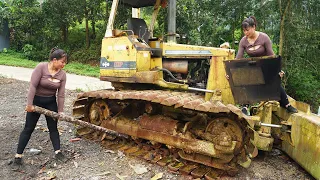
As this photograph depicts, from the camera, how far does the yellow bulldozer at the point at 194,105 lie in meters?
4.30

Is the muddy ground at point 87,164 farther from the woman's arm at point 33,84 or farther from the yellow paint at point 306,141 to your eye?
the woman's arm at point 33,84

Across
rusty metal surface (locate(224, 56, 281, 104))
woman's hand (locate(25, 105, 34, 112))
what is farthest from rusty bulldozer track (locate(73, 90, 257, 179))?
woman's hand (locate(25, 105, 34, 112))

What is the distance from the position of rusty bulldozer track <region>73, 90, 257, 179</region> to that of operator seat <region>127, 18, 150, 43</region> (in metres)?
1.35

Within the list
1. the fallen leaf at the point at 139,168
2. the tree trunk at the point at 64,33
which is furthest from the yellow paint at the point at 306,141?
the tree trunk at the point at 64,33

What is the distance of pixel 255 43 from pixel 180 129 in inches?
69.3

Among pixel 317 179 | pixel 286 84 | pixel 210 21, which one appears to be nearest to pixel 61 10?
pixel 210 21

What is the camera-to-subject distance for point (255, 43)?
482cm

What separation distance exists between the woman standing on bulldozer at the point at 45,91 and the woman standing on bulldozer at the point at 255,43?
9.03 ft

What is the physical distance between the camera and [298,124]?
4.52 meters

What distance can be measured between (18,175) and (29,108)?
3.03ft

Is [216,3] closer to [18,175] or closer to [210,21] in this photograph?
[210,21]

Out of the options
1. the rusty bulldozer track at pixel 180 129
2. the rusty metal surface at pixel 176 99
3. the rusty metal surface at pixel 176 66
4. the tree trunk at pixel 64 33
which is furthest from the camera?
the tree trunk at pixel 64 33

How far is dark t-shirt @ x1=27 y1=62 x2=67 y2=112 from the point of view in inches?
174

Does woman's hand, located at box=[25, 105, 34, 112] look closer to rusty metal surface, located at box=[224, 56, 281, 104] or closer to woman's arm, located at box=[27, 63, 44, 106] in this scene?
woman's arm, located at box=[27, 63, 44, 106]
